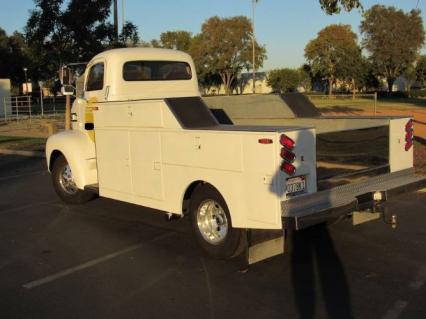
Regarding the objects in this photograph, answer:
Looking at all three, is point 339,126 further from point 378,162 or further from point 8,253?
point 8,253

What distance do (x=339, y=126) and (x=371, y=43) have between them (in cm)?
7339

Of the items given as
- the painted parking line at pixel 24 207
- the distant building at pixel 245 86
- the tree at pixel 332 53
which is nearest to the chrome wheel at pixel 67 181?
the painted parking line at pixel 24 207

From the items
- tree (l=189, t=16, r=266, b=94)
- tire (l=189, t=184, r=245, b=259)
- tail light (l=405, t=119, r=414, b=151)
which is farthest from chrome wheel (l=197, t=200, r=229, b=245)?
tree (l=189, t=16, r=266, b=94)

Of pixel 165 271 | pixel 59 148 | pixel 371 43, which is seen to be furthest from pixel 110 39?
pixel 371 43

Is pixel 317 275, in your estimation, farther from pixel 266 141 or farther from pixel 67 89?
pixel 67 89

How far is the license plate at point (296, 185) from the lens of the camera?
4984 millimetres

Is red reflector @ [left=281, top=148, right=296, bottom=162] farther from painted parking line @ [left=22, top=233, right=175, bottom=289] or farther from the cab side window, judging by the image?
the cab side window

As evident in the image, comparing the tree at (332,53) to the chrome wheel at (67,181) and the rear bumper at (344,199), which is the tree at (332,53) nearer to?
the chrome wheel at (67,181)

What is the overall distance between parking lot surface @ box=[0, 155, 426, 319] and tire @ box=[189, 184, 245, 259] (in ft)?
0.59

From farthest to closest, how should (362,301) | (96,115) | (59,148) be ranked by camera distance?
1. (59,148)
2. (96,115)
3. (362,301)

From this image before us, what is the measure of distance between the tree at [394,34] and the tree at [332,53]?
3791 mm

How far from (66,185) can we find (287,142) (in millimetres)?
4794

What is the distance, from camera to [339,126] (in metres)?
6.50

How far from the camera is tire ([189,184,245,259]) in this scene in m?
5.43
